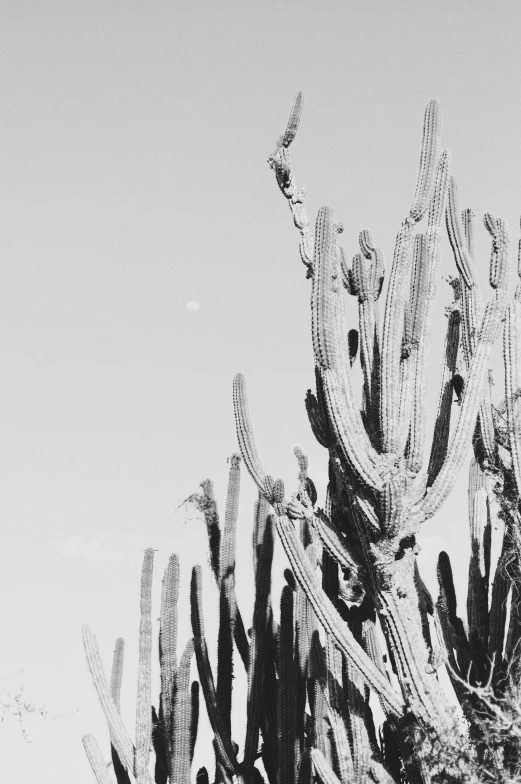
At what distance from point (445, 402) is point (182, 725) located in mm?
5006

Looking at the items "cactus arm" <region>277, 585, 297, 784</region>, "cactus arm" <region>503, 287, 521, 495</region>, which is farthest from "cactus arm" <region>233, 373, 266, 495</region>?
"cactus arm" <region>503, 287, 521, 495</region>

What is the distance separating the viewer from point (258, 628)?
10.6 m

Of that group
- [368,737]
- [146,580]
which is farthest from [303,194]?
[368,737]

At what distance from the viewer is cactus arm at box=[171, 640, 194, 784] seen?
34.7 ft

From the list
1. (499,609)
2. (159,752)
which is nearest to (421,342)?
(499,609)

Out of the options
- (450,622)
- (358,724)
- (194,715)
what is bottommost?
(358,724)

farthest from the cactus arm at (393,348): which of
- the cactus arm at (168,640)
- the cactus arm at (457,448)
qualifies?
the cactus arm at (168,640)

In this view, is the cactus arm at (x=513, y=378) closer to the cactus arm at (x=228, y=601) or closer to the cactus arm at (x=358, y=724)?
the cactus arm at (x=358, y=724)

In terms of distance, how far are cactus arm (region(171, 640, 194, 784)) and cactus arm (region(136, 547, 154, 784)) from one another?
0.33 metres

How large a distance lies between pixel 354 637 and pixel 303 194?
5251 mm

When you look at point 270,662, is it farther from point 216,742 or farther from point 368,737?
point 368,737

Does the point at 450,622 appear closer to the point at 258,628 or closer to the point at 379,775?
the point at 379,775

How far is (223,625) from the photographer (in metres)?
11.2

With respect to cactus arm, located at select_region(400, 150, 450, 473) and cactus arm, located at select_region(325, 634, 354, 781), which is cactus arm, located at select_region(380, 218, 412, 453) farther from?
cactus arm, located at select_region(325, 634, 354, 781)
